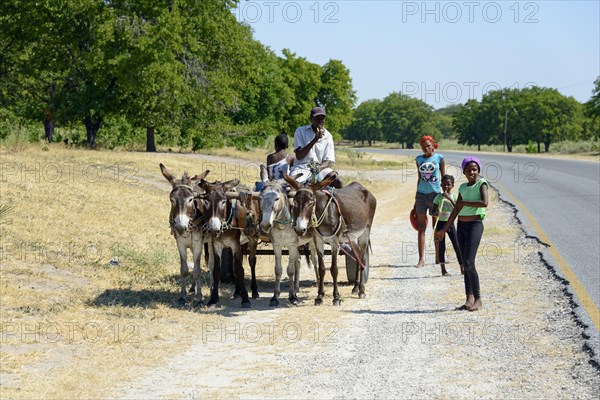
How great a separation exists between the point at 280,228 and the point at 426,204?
4071mm

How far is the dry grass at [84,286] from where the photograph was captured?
7727 mm

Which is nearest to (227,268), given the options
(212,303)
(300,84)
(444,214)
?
(212,303)

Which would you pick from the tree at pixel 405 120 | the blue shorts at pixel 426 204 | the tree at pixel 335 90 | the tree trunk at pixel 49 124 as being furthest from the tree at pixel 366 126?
the blue shorts at pixel 426 204

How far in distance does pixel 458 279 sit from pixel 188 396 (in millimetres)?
6898

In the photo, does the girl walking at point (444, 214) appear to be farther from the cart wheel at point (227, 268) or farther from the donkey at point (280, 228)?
the cart wheel at point (227, 268)

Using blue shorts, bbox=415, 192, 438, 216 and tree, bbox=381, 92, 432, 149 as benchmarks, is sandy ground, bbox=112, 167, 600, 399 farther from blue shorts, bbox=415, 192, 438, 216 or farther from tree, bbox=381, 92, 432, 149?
tree, bbox=381, 92, 432, 149

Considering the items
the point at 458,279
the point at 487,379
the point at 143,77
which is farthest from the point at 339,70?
the point at 487,379

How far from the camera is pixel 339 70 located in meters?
90.1

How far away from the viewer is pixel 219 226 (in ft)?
33.0

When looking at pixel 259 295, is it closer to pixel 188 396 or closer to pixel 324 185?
pixel 324 185

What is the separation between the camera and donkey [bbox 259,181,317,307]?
395 inches

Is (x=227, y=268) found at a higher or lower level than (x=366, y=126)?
lower

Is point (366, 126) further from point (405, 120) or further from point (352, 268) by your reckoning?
point (352, 268)

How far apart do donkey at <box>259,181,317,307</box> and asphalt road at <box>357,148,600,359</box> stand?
394 centimetres
